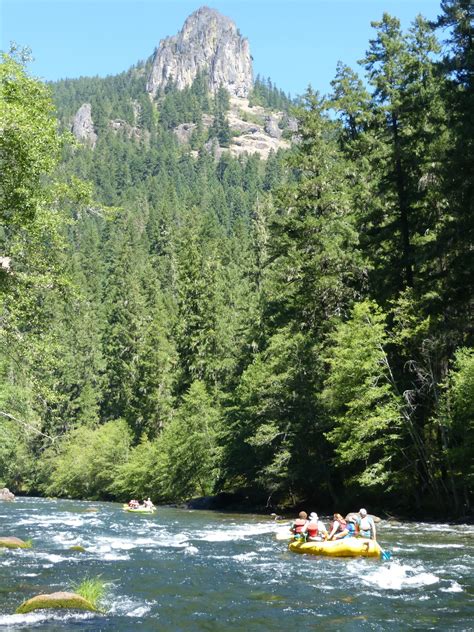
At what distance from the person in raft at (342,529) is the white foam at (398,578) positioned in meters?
3.43

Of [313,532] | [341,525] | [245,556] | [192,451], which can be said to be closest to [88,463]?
[192,451]

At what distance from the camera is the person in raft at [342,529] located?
19625 millimetres

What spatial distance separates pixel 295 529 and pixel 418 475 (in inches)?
344

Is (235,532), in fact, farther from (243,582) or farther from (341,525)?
(243,582)

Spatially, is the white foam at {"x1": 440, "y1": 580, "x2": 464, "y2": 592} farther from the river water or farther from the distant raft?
the distant raft

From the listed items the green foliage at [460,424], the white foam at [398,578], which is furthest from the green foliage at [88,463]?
the white foam at [398,578]

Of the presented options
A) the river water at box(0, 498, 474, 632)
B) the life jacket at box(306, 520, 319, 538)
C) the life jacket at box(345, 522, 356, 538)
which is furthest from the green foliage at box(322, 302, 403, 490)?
the life jacket at box(345, 522, 356, 538)

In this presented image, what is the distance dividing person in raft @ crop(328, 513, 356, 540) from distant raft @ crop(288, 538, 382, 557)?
0.78 metres

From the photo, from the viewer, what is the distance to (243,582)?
14852mm

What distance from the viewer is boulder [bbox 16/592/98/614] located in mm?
10852

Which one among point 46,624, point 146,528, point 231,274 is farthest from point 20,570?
point 231,274

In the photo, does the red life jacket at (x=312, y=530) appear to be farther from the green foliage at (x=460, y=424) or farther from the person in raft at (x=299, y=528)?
the green foliage at (x=460, y=424)

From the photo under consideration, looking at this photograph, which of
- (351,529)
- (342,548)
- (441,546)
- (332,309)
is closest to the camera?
(342,548)

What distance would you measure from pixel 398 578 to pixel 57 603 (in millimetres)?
7153
